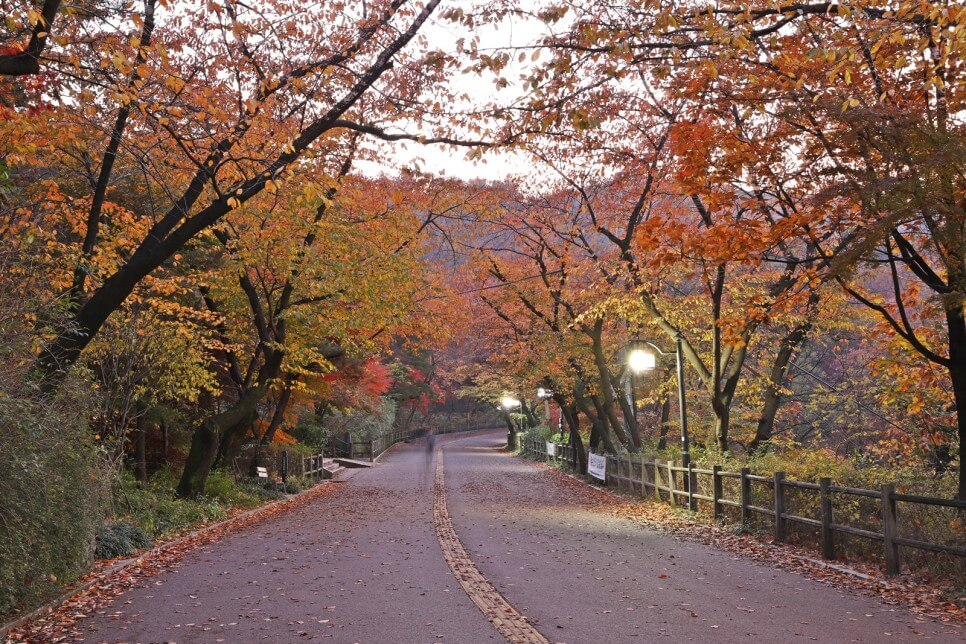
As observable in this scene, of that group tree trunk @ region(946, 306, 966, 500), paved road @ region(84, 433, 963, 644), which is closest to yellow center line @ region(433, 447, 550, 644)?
paved road @ region(84, 433, 963, 644)

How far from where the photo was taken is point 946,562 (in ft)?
30.3

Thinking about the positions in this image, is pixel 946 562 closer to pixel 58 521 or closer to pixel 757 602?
pixel 757 602

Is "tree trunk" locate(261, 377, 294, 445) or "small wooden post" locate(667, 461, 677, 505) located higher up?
"tree trunk" locate(261, 377, 294, 445)

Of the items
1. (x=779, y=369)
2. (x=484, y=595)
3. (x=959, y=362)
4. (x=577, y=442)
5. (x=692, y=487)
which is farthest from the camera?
(x=577, y=442)

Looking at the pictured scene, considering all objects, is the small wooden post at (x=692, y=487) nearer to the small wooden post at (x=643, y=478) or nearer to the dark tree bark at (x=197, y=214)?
the small wooden post at (x=643, y=478)

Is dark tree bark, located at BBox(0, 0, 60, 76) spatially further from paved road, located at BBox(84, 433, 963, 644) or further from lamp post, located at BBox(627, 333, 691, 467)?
lamp post, located at BBox(627, 333, 691, 467)

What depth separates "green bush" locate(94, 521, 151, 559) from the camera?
11.1m

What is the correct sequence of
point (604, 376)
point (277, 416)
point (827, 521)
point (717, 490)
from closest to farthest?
point (827, 521) < point (717, 490) < point (277, 416) < point (604, 376)

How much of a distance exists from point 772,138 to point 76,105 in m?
9.61

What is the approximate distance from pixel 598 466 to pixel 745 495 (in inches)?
528

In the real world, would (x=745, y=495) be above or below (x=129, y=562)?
above

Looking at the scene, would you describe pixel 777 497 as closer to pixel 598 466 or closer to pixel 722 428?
pixel 722 428

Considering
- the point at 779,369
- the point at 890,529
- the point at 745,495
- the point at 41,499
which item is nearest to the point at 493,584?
the point at 41,499

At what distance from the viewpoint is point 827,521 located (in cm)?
1135
